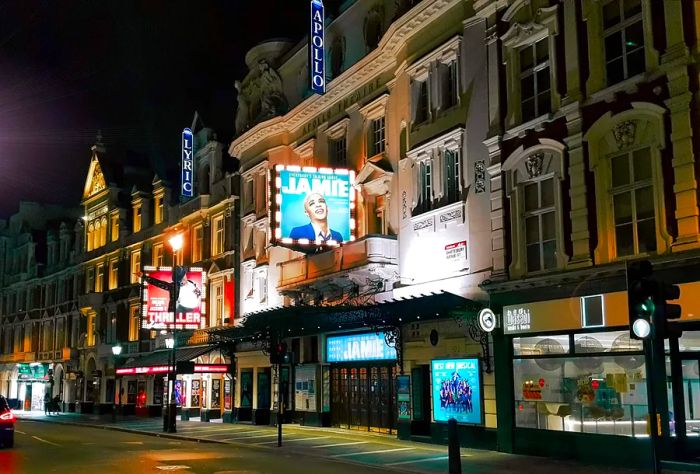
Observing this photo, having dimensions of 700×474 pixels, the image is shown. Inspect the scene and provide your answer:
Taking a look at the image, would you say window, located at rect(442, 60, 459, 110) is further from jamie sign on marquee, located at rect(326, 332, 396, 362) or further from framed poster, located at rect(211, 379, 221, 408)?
framed poster, located at rect(211, 379, 221, 408)

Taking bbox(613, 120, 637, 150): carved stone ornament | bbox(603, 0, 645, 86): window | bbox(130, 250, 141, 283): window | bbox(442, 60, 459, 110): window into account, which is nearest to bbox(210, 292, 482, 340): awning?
bbox(613, 120, 637, 150): carved stone ornament

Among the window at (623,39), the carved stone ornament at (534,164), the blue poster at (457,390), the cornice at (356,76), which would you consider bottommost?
the blue poster at (457,390)

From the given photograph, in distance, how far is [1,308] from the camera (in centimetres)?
6981

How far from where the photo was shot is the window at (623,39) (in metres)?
18.1

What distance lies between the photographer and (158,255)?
46.1 m

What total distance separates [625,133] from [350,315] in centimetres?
1124

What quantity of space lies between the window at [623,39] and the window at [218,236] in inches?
976

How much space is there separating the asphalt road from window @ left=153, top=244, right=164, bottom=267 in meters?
18.9

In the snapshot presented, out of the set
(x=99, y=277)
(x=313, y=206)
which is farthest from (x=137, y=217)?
(x=313, y=206)

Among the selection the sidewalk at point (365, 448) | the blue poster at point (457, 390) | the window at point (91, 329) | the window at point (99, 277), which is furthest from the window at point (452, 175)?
the window at point (91, 329)

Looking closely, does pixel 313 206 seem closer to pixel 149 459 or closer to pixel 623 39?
pixel 149 459

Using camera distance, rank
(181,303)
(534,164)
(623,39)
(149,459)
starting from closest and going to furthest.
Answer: (623,39), (149,459), (534,164), (181,303)

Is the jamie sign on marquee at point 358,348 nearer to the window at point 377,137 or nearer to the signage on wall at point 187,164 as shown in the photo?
the window at point 377,137

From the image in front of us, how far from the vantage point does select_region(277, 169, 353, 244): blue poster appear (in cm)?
2847
